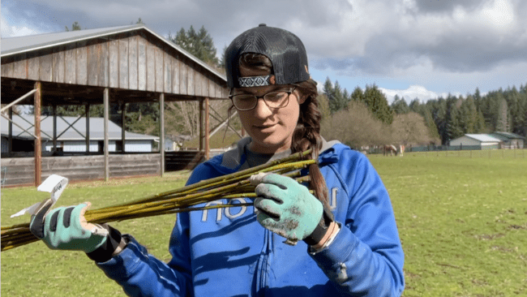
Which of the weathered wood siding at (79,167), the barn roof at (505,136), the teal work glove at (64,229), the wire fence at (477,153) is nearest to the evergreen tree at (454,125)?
the barn roof at (505,136)

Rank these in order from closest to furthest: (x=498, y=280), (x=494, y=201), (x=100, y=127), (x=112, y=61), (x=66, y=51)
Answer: (x=498, y=280)
(x=494, y=201)
(x=66, y=51)
(x=112, y=61)
(x=100, y=127)

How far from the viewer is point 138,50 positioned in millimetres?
18938

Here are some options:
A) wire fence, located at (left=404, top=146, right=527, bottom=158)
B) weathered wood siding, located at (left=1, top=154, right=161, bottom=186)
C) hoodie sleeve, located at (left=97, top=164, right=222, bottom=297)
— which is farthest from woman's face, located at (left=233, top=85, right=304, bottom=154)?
wire fence, located at (left=404, top=146, right=527, bottom=158)

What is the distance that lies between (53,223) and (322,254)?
95 cm

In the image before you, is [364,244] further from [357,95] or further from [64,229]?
[357,95]

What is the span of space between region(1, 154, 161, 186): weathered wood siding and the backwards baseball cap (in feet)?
52.9

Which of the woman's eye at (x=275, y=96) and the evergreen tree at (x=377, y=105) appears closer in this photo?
the woman's eye at (x=275, y=96)

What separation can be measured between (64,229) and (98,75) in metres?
17.4

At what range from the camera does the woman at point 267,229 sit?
5.49ft

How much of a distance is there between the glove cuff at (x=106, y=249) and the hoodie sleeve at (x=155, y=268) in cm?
2

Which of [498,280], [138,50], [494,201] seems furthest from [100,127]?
[498,280]

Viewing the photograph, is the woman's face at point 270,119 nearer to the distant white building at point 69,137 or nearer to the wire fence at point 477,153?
the distant white building at point 69,137

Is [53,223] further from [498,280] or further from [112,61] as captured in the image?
[112,61]

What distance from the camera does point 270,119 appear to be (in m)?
1.92
